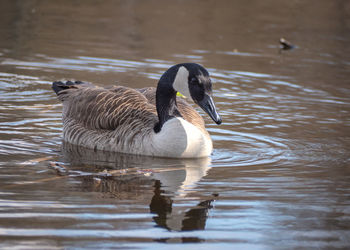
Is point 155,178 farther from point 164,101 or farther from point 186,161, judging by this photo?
point 164,101

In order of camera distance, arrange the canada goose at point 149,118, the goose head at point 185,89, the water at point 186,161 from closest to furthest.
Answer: the water at point 186,161
the goose head at point 185,89
the canada goose at point 149,118

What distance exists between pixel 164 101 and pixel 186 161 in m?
0.88

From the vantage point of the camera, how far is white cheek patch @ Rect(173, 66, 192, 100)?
871 cm

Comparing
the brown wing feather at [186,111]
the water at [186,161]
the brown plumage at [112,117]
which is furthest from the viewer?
the brown wing feather at [186,111]

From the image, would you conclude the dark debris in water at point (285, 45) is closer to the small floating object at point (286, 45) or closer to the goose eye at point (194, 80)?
the small floating object at point (286, 45)

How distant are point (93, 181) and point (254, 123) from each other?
3967 mm

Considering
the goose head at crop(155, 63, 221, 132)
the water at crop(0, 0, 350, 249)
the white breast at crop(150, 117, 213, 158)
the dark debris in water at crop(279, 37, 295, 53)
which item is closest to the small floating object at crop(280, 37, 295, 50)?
the dark debris in water at crop(279, 37, 295, 53)

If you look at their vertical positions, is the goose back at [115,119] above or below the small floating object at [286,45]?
below

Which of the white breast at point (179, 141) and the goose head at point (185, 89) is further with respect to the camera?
the white breast at point (179, 141)

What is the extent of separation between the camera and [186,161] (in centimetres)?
877

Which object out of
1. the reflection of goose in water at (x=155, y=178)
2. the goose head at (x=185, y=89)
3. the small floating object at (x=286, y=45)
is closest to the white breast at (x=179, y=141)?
the reflection of goose in water at (x=155, y=178)

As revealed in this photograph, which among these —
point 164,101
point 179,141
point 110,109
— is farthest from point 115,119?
point 179,141

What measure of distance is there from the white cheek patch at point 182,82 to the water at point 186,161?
0.94m

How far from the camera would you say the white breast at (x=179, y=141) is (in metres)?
8.69
